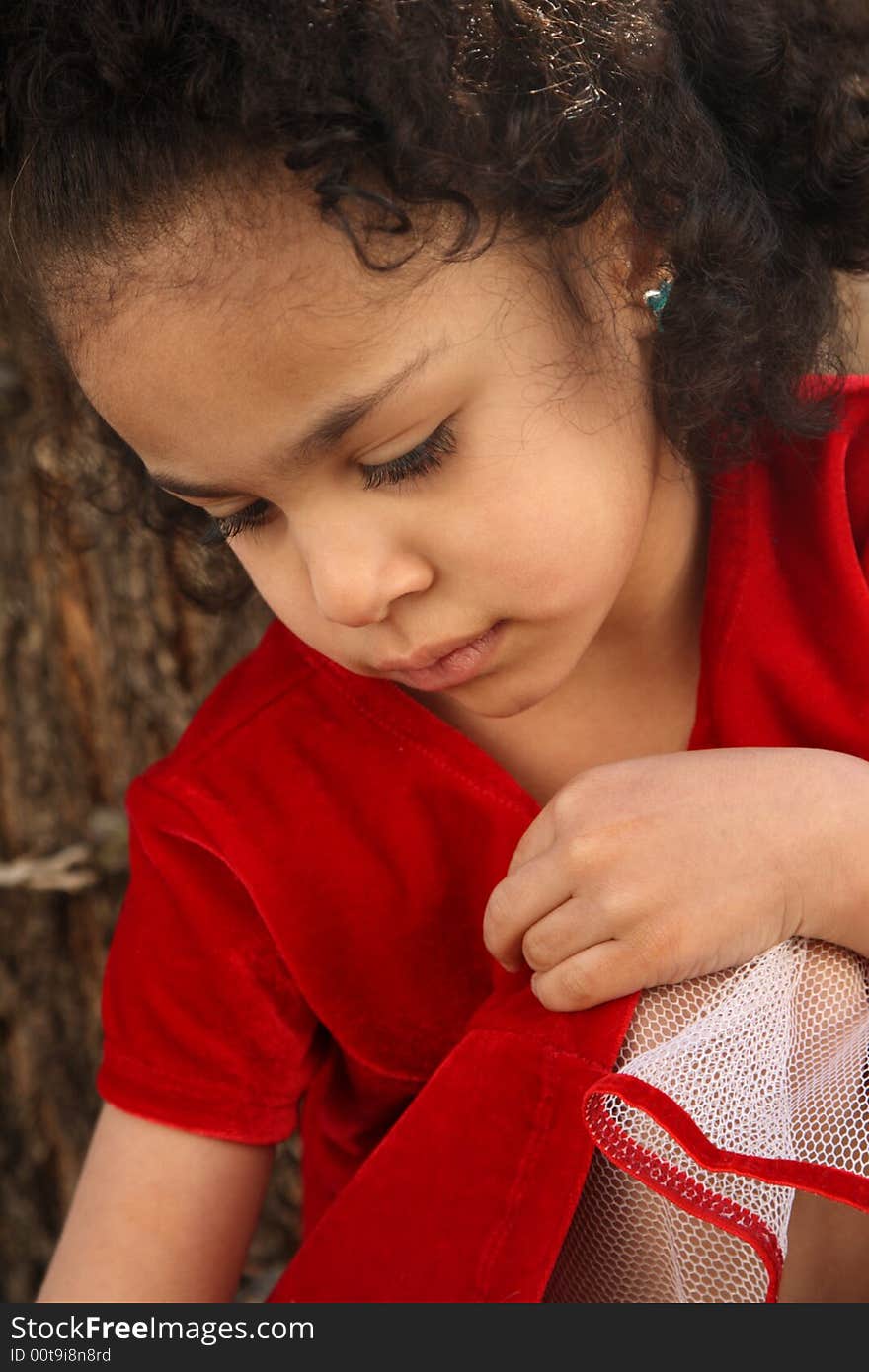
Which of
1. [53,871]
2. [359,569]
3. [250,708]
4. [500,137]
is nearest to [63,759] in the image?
[53,871]

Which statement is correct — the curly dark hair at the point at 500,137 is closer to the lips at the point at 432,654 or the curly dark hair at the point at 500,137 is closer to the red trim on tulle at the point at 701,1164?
the lips at the point at 432,654

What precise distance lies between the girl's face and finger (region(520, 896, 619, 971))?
18cm

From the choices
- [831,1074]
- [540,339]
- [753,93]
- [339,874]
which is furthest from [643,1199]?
[753,93]

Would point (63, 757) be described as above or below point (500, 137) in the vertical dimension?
below

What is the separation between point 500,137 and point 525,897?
500 millimetres

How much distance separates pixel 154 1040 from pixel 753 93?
884 millimetres

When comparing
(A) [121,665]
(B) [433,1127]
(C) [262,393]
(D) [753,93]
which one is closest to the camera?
(C) [262,393]

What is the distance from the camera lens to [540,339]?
1056mm

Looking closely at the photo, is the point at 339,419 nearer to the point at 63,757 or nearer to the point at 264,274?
the point at 264,274

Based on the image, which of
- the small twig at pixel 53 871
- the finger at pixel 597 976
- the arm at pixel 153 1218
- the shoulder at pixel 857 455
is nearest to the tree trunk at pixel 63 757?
the small twig at pixel 53 871

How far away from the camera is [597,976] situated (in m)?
1.04

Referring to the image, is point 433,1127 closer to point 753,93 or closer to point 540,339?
point 540,339

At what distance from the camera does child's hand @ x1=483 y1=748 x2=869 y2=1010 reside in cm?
105

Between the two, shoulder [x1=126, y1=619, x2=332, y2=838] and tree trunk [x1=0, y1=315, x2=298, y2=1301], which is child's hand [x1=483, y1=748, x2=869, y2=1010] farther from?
tree trunk [x1=0, y1=315, x2=298, y2=1301]
